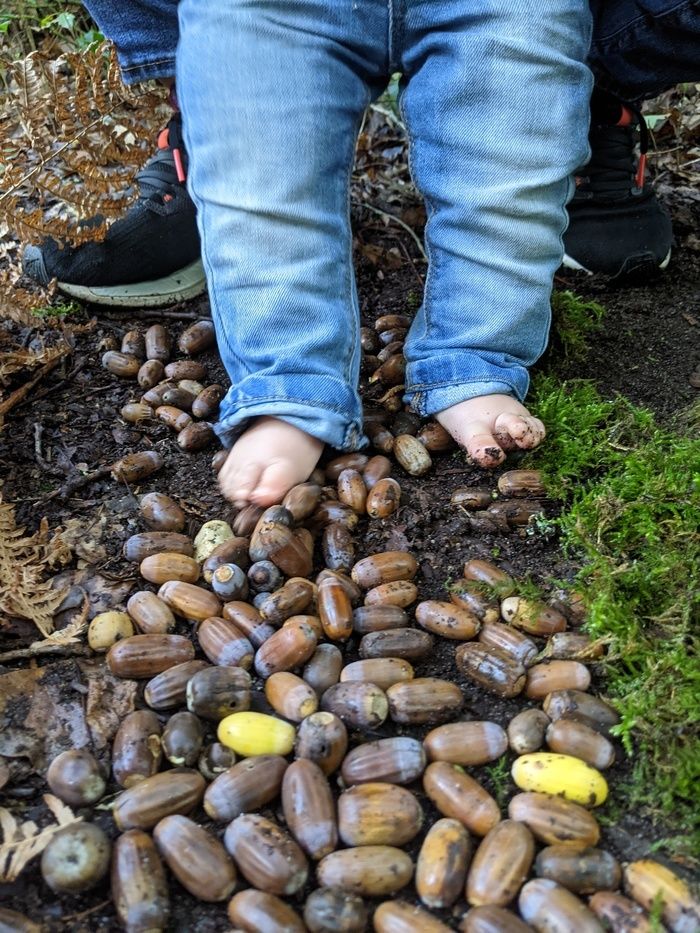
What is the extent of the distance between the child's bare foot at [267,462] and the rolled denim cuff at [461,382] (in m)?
0.37

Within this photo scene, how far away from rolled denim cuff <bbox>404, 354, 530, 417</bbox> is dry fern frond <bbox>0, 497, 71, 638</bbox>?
41.8 inches

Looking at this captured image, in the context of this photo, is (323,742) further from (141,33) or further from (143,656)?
(141,33)

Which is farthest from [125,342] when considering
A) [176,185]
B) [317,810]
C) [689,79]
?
[689,79]

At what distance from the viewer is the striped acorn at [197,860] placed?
1.34 m

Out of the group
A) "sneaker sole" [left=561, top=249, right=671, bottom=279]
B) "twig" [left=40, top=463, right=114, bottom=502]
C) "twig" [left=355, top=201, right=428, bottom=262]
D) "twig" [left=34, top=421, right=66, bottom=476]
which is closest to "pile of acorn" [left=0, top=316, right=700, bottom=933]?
"twig" [left=40, top=463, right=114, bottom=502]

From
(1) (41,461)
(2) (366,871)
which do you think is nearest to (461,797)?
(2) (366,871)

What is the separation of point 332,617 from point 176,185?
2.02m

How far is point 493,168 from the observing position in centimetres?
227

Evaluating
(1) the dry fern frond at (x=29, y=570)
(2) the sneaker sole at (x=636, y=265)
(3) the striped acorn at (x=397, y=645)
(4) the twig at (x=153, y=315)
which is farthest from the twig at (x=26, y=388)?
(2) the sneaker sole at (x=636, y=265)

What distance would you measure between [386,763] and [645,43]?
8.19ft

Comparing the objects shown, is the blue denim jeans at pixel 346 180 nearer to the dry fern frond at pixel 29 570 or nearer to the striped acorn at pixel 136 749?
the dry fern frond at pixel 29 570

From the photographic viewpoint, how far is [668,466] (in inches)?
81.3

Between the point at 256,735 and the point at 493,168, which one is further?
the point at 493,168

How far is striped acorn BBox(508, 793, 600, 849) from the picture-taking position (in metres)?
1.38
